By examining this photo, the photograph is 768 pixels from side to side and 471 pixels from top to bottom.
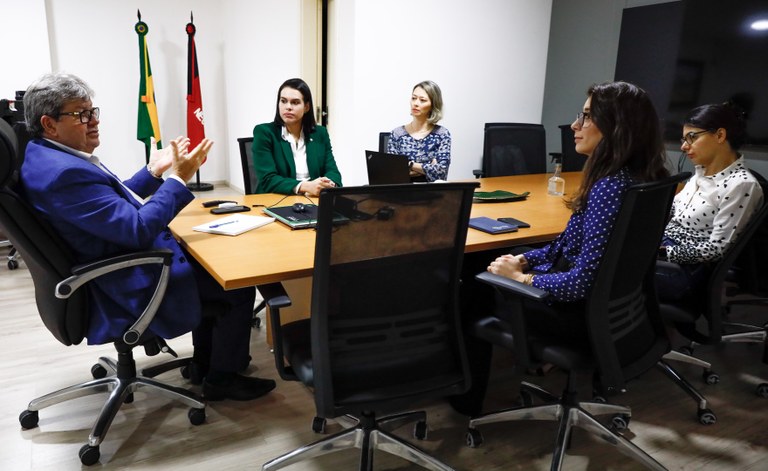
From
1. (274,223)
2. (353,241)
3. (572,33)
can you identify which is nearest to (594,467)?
(353,241)

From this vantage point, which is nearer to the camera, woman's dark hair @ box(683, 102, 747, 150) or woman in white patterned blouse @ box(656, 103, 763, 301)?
woman in white patterned blouse @ box(656, 103, 763, 301)

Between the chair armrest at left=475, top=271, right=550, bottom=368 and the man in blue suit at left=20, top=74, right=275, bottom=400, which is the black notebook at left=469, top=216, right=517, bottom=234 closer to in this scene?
the chair armrest at left=475, top=271, right=550, bottom=368

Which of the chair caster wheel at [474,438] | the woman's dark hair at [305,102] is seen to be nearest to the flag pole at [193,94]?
the woman's dark hair at [305,102]

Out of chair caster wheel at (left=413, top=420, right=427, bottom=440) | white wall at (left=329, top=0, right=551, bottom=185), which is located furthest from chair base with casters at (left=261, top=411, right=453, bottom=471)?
white wall at (left=329, top=0, right=551, bottom=185)

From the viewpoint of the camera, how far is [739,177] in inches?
84.1

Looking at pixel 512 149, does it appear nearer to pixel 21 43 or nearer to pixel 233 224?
pixel 233 224

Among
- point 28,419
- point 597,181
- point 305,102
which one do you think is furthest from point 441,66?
point 28,419

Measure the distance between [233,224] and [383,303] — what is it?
2.88 ft

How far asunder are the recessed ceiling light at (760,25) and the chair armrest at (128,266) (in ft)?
12.9

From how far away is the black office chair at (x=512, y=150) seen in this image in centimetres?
383

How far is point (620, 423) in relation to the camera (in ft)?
6.66

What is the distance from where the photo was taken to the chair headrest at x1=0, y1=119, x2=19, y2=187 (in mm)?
1436

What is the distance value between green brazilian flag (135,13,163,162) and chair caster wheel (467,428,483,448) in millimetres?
Answer: 4934

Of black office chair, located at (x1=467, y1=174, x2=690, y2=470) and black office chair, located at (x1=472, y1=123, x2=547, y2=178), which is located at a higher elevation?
black office chair, located at (x1=472, y1=123, x2=547, y2=178)
